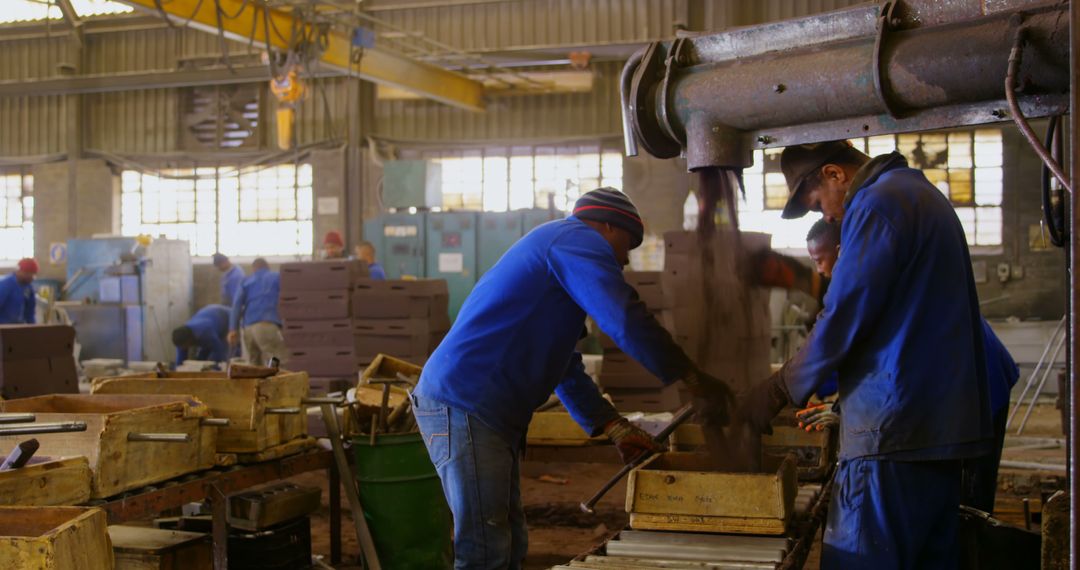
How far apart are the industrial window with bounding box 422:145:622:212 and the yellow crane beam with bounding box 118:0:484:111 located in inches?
31.5

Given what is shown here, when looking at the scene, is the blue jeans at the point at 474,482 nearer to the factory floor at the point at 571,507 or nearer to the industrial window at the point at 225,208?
the factory floor at the point at 571,507

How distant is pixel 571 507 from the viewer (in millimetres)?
6484

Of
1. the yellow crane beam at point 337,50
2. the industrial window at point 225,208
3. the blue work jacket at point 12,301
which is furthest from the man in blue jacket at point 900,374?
the industrial window at point 225,208

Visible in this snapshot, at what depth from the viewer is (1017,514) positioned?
4121mm

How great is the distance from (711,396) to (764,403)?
0.23m

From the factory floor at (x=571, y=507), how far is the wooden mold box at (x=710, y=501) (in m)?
1.98

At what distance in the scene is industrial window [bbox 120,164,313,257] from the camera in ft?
45.6

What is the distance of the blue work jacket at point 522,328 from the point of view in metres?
2.86

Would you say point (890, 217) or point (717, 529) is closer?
point (890, 217)

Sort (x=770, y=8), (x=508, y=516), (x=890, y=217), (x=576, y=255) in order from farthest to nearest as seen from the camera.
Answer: (x=770, y=8) → (x=508, y=516) → (x=576, y=255) → (x=890, y=217)

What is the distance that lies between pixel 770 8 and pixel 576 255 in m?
9.20

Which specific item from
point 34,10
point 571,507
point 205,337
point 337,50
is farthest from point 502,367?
point 34,10

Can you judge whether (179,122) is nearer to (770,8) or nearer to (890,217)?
(770,8)

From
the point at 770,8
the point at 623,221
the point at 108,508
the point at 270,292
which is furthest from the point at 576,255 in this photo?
the point at 770,8
